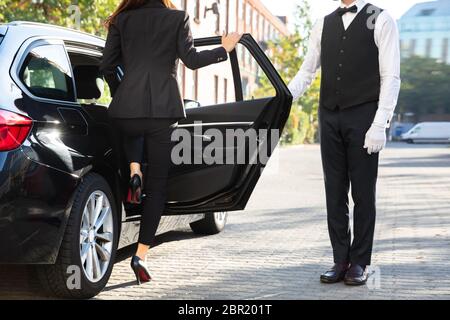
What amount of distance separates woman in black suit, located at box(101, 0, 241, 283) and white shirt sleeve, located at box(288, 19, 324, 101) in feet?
1.96

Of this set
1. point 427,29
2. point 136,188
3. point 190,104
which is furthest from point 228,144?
point 427,29

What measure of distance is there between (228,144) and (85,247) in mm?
1358

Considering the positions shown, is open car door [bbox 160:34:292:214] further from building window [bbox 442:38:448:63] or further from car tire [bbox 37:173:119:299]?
building window [bbox 442:38:448:63]

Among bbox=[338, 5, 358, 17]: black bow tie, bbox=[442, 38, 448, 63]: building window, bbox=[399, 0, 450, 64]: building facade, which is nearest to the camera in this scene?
bbox=[338, 5, 358, 17]: black bow tie

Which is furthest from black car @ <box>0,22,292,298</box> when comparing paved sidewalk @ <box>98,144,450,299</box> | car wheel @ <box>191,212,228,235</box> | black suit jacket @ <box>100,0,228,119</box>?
car wheel @ <box>191,212,228,235</box>

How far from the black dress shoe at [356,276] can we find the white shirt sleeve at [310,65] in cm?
116

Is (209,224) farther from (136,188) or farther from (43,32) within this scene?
(43,32)

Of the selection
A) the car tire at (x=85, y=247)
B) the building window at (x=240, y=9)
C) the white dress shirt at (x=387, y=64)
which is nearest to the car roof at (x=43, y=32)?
the car tire at (x=85, y=247)

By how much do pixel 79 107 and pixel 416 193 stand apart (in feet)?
30.6

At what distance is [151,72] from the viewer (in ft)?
14.8

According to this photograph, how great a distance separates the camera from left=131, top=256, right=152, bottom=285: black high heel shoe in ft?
15.4
